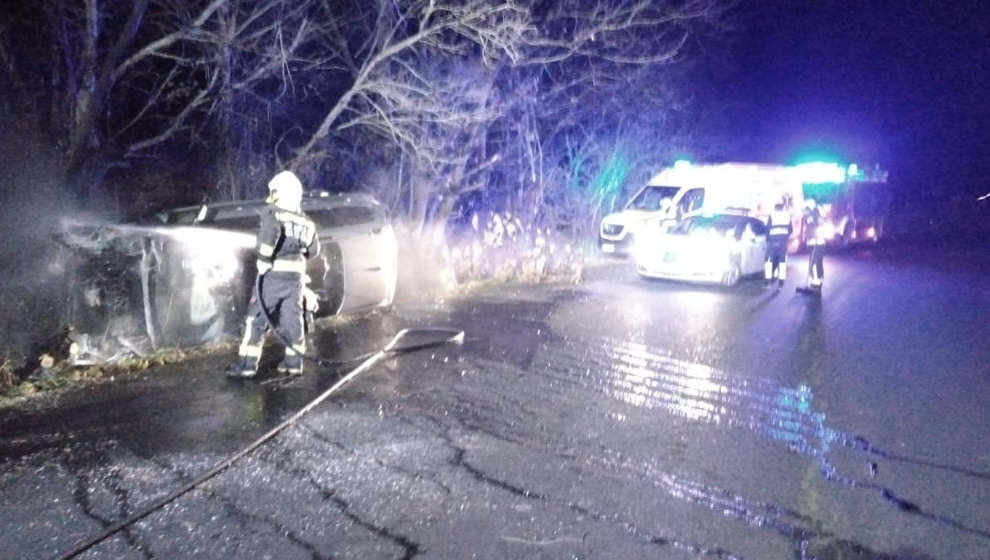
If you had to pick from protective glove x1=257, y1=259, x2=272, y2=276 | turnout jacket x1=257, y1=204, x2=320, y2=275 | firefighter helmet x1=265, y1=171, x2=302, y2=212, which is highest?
firefighter helmet x1=265, y1=171, x2=302, y2=212

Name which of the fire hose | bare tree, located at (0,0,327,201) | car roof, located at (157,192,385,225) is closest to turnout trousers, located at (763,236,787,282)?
the fire hose

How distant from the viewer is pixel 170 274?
8125mm

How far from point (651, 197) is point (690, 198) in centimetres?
95

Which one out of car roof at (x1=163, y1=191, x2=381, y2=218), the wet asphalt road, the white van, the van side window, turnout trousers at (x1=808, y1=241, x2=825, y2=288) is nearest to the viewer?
the wet asphalt road

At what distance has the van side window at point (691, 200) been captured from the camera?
2090 cm

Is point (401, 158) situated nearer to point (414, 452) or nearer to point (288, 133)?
point (288, 133)

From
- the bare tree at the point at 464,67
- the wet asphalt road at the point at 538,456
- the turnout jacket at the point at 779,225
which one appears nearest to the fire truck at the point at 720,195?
the turnout jacket at the point at 779,225

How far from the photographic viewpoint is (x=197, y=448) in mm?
6059

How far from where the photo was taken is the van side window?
20.9 m

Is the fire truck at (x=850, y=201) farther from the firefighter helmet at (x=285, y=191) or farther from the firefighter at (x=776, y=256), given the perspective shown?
the firefighter helmet at (x=285, y=191)

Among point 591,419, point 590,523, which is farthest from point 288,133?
point 590,523

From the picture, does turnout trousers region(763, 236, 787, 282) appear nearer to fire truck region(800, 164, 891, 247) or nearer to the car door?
the car door

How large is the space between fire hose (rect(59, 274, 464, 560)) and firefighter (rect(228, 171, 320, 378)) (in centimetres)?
6

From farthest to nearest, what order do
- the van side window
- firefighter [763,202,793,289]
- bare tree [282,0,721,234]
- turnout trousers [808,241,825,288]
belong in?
1. the van side window
2. firefighter [763,202,793,289]
3. turnout trousers [808,241,825,288]
4. bare tree [282,0,721,234]
